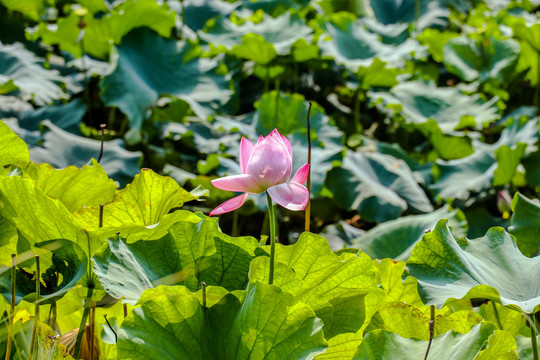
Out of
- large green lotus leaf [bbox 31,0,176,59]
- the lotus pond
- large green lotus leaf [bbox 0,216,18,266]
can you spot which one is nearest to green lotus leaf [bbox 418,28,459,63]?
the lotus pond

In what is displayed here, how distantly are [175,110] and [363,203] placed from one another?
2.63ft

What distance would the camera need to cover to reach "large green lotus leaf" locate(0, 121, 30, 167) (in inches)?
36.9

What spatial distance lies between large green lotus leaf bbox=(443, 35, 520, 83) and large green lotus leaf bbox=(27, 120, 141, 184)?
5.20 feet

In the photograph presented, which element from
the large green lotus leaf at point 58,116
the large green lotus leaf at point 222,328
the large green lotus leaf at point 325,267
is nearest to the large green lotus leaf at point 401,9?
the large green lotus leaf at point 58,116

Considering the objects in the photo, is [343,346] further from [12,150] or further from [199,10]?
[199,10]

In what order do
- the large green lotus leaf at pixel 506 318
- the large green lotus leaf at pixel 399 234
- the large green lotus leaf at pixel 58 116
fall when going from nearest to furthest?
the large green lotus leaf at pixel 506 318, the large green lotus leaf at pixel 399 234, the large green lotus leaf at pixel 58 116

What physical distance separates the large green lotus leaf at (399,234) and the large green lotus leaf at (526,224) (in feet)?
0.80

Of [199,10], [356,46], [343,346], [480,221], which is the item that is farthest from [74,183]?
[199,10]

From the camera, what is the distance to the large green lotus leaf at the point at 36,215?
79cm

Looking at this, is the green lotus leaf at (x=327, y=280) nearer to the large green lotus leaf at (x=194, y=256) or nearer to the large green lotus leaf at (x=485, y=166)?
the large green lotus leaf at (x=194, y=256)

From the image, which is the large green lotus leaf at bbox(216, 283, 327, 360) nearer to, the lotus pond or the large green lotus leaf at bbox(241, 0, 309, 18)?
the lotus pond

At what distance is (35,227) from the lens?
2.75 feet

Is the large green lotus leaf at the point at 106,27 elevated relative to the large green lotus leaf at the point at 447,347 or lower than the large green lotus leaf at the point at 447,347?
lower

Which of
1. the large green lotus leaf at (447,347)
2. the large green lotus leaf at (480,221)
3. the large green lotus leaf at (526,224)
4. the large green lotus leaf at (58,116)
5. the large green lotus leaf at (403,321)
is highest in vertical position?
the large green lotus leaf at (447,347)
